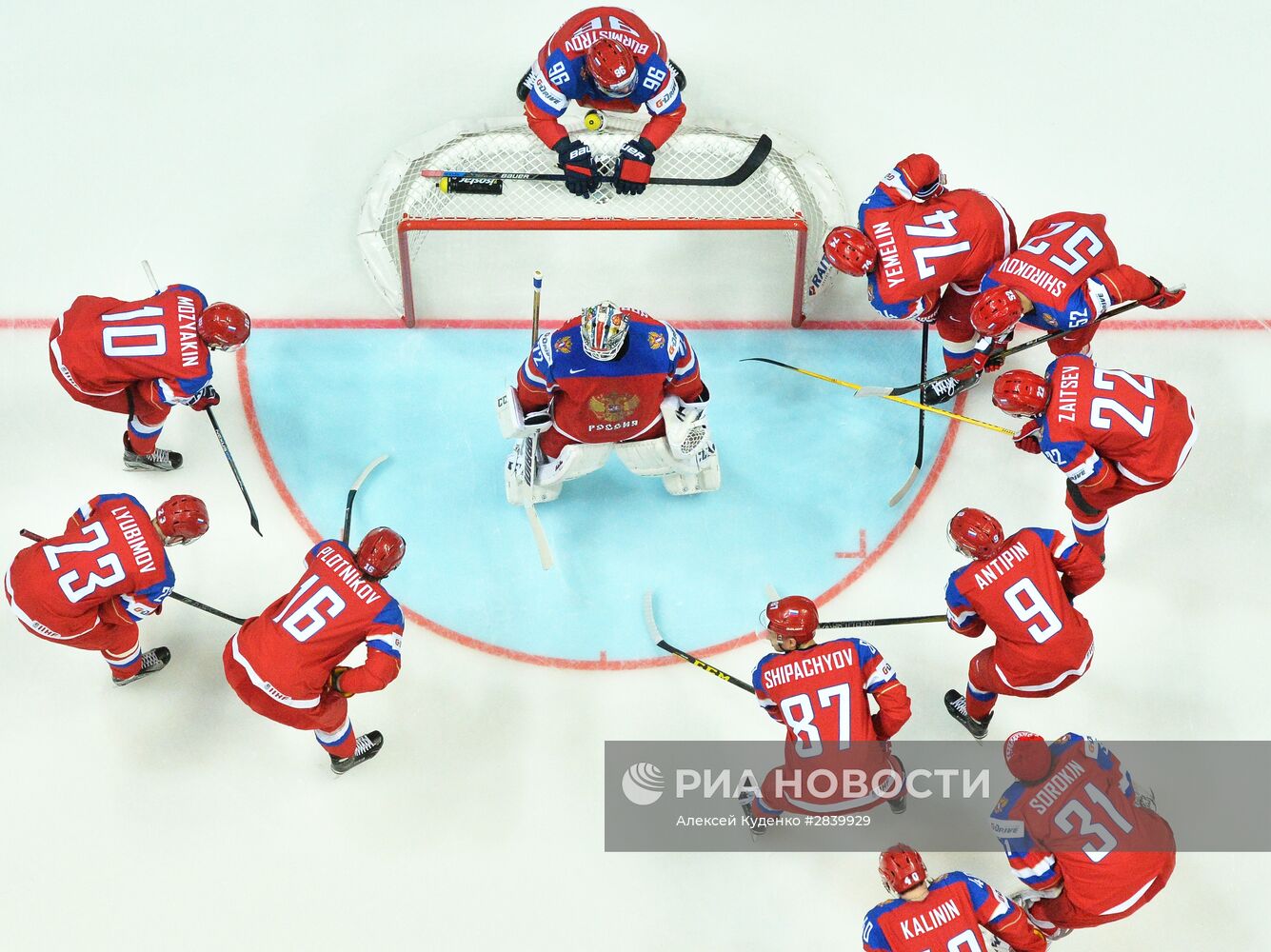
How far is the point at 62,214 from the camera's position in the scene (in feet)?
24.7

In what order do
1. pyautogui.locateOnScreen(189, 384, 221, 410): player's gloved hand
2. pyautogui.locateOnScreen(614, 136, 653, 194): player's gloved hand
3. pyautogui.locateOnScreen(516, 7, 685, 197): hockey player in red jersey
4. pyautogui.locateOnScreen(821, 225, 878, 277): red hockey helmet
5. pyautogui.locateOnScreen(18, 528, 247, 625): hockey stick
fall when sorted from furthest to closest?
pyautogui.locateOnScreen(614, 136, 653, 194): player's gloved hand, pyautogui.locateOnScreen(516, 7, 685, 197): hockey player in red jersey, pyautogui.locateOnScreen(189, 384, 221, 410): player's gloved hand, pyautogui.locateOnScreen(821, 225, 878, 277): red hockey helmet, pyautogui.locateOnScreen(18, 528, 247, 625): hockey stick

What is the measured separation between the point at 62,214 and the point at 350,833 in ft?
13.6

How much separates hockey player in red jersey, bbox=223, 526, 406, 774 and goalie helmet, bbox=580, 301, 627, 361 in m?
1.22

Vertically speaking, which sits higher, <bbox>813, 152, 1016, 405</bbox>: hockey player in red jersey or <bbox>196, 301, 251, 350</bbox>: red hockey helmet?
<bbox>813, 152, 1016, 405</bbox>: hockey player in red jersey

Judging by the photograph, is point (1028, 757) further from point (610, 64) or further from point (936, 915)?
point (610, 64)

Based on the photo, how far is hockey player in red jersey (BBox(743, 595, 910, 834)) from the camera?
5.41 metres

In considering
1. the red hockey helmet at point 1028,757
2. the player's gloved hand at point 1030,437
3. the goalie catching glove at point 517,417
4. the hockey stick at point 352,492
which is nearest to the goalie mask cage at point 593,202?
the hockey stick at point 352,492

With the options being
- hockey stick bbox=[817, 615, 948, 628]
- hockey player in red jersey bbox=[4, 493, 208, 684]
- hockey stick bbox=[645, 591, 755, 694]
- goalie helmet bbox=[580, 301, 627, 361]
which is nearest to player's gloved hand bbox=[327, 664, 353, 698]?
hockey player in red jersey bbox=[4, 493, 208, 684]

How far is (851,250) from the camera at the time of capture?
6.27 m

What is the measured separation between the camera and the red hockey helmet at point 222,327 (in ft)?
19.7

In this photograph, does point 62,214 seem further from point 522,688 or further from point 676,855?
point 676,855

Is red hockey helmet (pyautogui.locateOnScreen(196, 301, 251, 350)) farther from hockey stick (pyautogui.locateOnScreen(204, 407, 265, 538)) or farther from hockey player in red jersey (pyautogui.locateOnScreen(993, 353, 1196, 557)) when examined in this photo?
hockey player in red jersey (pyautogui.locateOnScreen(993, 353, 1196, 557))

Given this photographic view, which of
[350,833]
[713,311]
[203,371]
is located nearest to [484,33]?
[713,311]

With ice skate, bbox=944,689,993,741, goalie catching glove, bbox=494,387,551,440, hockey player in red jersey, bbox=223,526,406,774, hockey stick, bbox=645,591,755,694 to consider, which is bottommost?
ice skate, bbox=944,689,993,741
